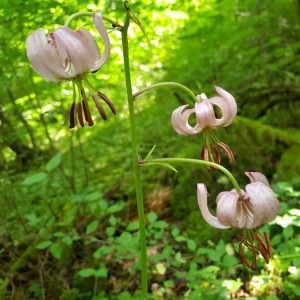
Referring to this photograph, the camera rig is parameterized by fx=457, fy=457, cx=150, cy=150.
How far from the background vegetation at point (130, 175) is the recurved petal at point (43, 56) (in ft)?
1.38

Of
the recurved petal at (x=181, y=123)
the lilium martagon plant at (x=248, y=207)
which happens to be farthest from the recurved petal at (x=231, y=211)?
the recurved petal at (x=181, y=123)

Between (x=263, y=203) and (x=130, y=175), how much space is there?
8.57ft

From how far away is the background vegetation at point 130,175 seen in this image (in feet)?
7.09

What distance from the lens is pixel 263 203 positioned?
101cm

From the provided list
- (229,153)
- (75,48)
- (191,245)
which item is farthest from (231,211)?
(191,245)

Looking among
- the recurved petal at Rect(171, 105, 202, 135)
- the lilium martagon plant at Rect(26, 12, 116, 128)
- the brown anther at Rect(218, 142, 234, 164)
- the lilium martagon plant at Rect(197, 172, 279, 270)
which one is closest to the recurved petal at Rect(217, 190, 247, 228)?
the lilium martagon plant at Rect(197, 172, 279, 270)

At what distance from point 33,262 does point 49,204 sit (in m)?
0.43

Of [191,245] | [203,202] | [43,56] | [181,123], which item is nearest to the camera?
[43,56]

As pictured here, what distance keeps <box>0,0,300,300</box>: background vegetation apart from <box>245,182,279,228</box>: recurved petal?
0.43 meters

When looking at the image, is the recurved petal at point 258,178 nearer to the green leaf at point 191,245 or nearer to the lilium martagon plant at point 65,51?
the lilium martagon plant at point 65,51

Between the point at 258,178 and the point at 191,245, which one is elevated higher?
the point at 258,178

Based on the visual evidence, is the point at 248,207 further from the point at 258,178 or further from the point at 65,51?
the point at 65,51

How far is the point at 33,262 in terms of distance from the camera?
9.13 feet

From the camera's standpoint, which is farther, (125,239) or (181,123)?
(125,239)
